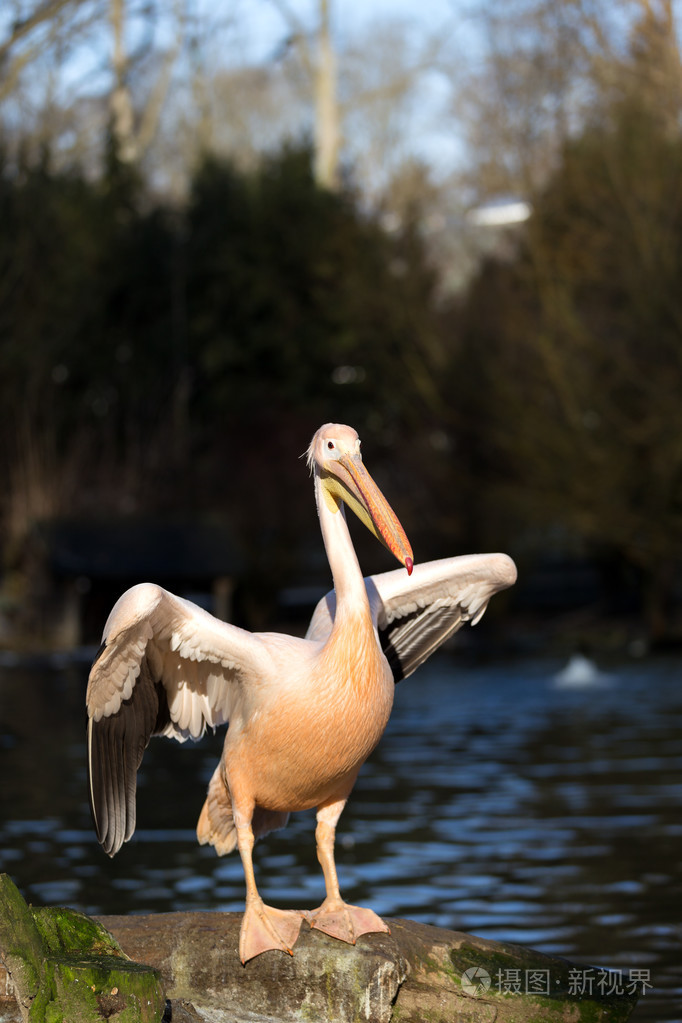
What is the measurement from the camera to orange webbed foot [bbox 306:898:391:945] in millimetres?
4652

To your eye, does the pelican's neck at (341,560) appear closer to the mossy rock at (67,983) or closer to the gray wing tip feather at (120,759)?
the gray wing tip feather at (120,759)

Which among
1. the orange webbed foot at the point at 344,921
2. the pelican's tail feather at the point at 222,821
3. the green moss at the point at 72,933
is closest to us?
the green moss at the point at 72,933

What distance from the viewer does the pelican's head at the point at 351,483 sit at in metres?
4.59

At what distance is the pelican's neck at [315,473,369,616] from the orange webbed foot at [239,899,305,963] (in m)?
1.00

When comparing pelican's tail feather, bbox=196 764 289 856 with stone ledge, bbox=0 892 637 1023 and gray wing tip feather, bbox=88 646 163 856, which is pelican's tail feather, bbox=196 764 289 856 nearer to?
gray wing tip feather, bbox=88 646 163 856

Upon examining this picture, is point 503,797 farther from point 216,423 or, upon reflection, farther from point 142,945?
point 216,423

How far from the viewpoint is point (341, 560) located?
4688 mm

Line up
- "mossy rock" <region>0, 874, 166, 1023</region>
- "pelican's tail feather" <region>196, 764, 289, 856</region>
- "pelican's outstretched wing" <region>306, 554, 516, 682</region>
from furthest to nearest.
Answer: "pelican's outstretched wing" <region>306, 554, 516, 682</region> → "pelican's tail feather" <region>196, 764, 289, 856</region> → "mossy rock" <region>0, 874, 166, 1023</region>

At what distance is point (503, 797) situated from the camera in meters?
9.56

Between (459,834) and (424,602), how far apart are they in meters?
3.40

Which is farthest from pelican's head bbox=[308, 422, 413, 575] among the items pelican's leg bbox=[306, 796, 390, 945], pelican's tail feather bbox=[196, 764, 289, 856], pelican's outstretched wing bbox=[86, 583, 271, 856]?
pelican's tail feather bbox=[196, 764, 289, 856]

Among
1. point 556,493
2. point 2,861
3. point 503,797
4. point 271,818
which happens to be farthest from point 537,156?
point 271,818

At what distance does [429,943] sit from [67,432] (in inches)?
758

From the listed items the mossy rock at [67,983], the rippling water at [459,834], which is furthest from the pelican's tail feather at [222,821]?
the rippling water at [459,834]
